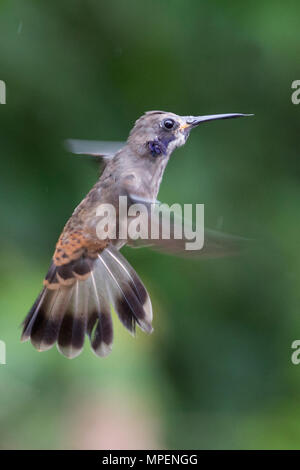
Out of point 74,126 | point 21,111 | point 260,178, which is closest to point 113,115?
point 74,126

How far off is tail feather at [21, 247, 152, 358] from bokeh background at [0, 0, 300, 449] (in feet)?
2.53

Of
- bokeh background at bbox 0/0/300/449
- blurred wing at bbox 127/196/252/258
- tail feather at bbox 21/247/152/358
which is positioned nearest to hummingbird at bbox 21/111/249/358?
tail feather at bbox 21/247/152/358

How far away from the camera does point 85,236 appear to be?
67.9 inches

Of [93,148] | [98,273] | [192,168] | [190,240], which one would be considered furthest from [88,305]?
[192,168]

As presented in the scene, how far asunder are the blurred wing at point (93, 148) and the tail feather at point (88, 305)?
0.27 metres

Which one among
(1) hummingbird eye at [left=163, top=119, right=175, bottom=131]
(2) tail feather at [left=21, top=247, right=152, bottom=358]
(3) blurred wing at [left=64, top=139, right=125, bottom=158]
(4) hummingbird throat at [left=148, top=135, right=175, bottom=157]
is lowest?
(2) tail feather at [left=21, top=247, right=152, bottom=358]

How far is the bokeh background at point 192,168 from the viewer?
268 centimetres

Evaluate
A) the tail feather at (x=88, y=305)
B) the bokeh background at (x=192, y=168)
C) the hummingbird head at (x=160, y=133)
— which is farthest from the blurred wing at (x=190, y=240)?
the bokeh background at (x=192, y=168)

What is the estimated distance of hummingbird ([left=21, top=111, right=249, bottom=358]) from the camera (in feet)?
5.38

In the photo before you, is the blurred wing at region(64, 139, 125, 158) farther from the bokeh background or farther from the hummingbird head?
the bokeh background

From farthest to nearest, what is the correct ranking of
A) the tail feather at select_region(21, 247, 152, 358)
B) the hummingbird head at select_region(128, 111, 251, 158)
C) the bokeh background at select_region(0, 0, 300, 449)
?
the bokeh background at select_region(0, 0, 300, 449) < the tail feather at select_region(21, 247, 152, 358) < the hummingbird head at select_region(128, 111, 251, 158)

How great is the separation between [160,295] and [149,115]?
1155 mm

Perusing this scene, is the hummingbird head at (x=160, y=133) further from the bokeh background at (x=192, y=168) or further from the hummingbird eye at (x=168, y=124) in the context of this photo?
the bokeh background at (x=192, y=168)

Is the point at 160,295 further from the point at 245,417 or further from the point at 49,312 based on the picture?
the point at 49,312
